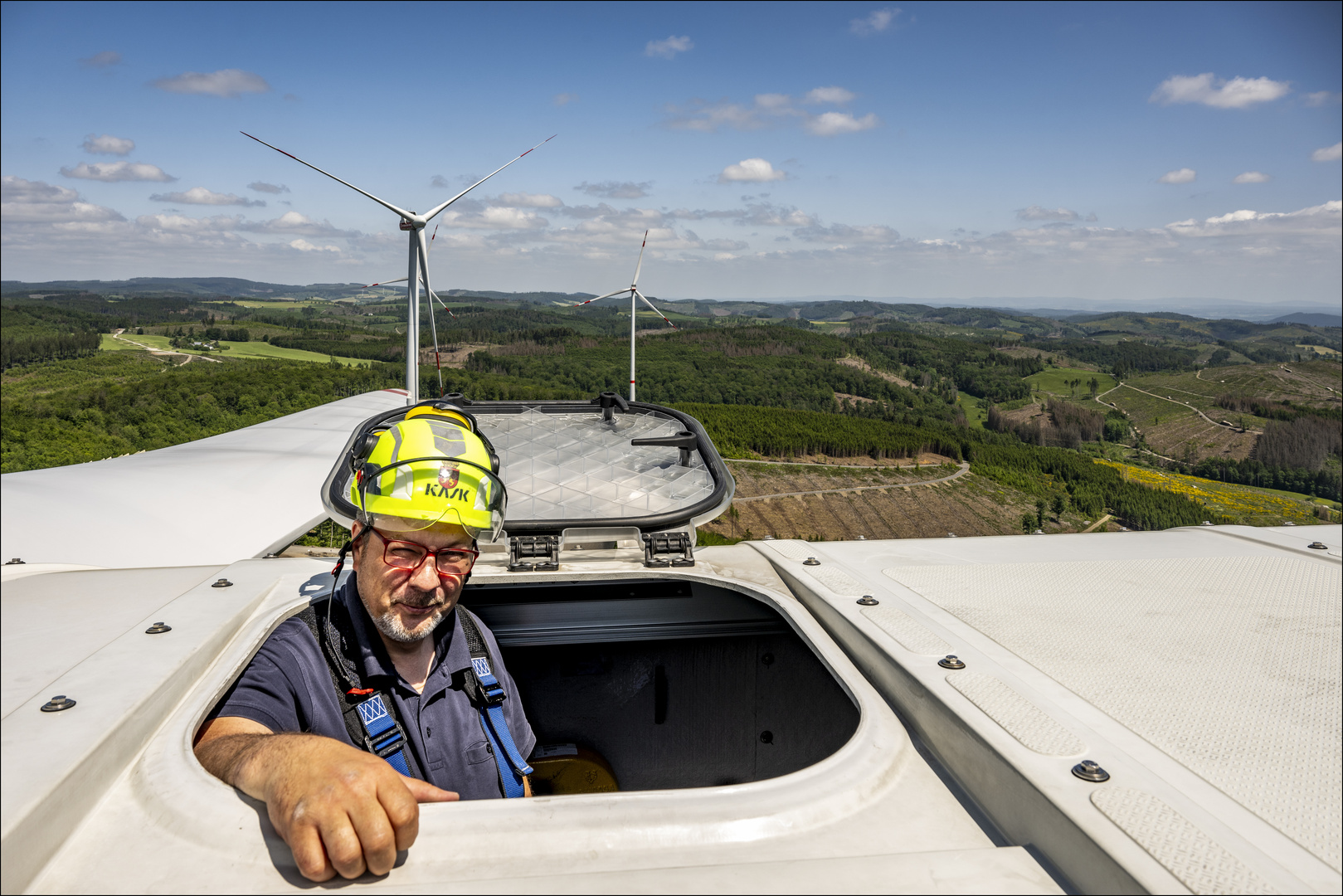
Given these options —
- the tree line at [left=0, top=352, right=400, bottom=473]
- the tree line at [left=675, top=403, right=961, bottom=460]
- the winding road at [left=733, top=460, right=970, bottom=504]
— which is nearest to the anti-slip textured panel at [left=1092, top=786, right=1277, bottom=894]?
the tree line at [left=0, top=352, right=400, bottom=473]

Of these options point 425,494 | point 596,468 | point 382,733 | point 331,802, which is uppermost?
point 425,494

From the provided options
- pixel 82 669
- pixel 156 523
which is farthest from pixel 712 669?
pixel 156 523

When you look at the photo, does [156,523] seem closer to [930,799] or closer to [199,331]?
[930,799]

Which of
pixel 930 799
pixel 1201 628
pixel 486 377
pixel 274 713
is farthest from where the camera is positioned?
pixel 486 377

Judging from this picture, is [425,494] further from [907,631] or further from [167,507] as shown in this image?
[167,507]

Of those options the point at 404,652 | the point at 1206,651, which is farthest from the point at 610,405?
the point at 1206,651

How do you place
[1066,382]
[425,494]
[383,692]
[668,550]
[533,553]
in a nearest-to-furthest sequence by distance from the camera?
[425,494] < [383,692] < [533,553] < [668,550] < [1066,382]

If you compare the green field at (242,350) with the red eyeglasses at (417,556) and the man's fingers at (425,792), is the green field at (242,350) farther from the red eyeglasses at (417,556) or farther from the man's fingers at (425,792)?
the man's fingers at (425,792)
